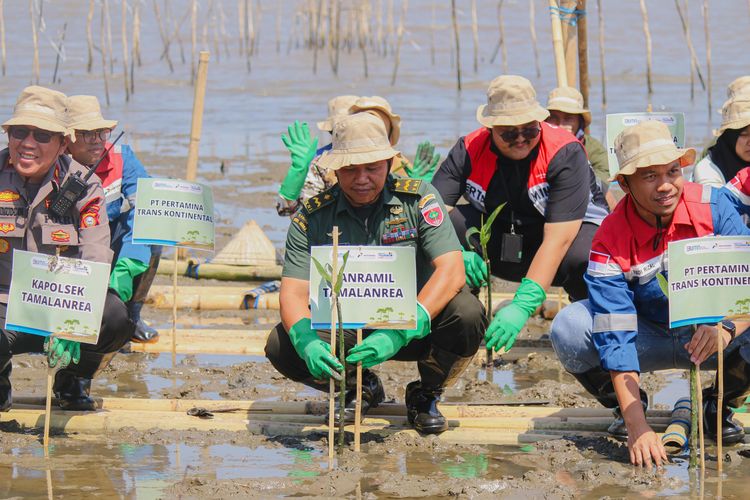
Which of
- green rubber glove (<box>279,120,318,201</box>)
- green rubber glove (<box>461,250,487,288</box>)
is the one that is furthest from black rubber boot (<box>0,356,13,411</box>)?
green rubber glove (<box>461,250,487,288</box>)

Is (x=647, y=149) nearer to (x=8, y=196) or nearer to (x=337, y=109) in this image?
(x=337, y=109)

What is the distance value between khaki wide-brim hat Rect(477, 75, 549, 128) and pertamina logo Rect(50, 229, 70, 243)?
6.43 ft

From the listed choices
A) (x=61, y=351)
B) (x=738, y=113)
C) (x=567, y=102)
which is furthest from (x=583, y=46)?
(x=61, y=351)

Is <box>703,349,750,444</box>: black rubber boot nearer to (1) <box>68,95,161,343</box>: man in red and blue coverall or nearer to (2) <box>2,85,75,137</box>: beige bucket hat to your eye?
(1) <box>68,95,161,343</box>: man in red and blue coverall

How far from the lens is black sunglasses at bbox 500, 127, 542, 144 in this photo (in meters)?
5.78

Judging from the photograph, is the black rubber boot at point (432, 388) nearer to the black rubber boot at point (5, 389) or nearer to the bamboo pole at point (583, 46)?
the black rubber boot at point (5, 389)

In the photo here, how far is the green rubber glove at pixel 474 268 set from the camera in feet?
19.9

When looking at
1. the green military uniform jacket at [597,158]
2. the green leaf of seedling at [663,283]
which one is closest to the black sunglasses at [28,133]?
the green leaf of seedling at [663,283]

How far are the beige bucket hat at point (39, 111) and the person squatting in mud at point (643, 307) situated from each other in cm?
225

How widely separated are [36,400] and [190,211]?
1363 millimetres

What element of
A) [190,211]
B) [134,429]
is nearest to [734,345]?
[134,429]

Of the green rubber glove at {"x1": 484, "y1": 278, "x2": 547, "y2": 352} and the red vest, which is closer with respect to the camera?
the green rubber glove at {"x1": 484, "y1": 278, "x2": 547, "y2": 352}

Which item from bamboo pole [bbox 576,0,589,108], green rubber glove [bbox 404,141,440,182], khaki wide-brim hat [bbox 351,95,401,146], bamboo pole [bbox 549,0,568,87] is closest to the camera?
khaki wide-brim hat [bbox 351,95,401,146]

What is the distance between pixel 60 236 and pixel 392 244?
141 centimetres
